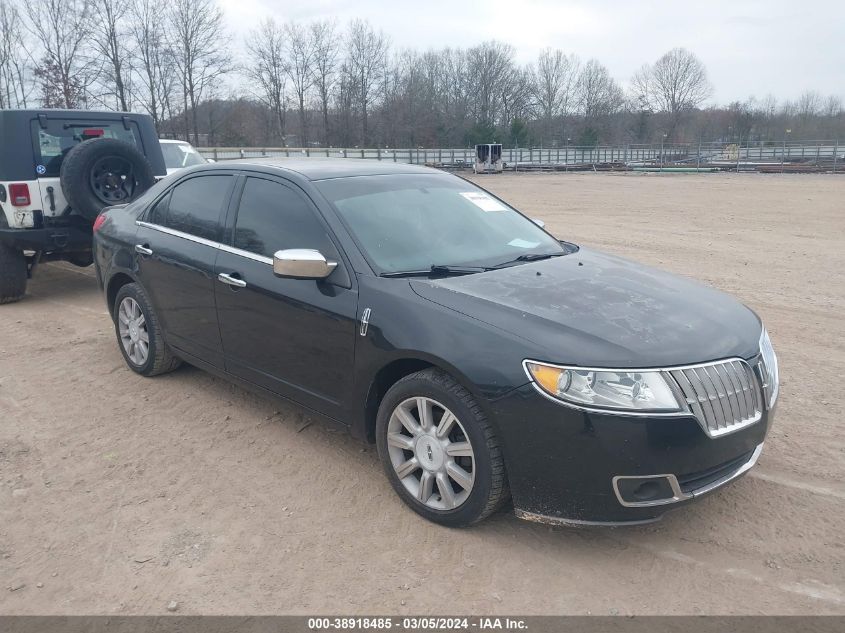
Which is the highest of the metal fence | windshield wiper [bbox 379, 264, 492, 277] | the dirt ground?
windshield wiper [bbox 379, 264, 492, 277]

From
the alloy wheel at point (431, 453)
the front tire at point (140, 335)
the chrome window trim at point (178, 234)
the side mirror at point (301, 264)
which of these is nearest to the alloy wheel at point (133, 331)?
the front tire at point (140, 335)

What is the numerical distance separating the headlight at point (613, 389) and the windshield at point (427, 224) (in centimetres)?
113

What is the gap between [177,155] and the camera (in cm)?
1323

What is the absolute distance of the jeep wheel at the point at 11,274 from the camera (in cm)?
793

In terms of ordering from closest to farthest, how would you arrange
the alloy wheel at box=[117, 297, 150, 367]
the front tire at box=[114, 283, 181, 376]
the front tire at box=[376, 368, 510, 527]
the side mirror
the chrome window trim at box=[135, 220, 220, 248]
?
the front tire at box=[376, 368, 510, 527]
the side mirror
the chrome window trim at box=[135, 220, 220, 248]
the front tire at box=[114, 283, 181, 376]
the alloy wheel at box=[117, 297, 150, 367]

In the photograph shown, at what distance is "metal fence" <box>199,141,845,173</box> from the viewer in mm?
50400

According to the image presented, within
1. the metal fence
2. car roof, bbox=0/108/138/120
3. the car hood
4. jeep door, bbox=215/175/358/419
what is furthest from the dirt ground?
the metal fence

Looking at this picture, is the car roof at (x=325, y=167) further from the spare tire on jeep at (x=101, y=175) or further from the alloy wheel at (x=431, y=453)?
the spare tire on jeep at (x=101, y=175)

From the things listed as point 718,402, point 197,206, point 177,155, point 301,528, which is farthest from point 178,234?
point 177,155

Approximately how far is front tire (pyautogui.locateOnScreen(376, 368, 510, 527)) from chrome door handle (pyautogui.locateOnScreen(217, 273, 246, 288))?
4.17 feet

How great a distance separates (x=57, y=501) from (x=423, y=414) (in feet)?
6.54

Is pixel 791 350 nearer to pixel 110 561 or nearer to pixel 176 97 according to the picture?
pixel 110 561

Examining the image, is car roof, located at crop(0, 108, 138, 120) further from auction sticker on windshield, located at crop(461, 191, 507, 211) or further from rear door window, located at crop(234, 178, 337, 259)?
auction sticker on windshield, located at crop(461, 191, 507, 211)

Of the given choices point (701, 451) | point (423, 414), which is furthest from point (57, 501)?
point (701, 451)
